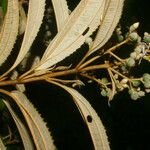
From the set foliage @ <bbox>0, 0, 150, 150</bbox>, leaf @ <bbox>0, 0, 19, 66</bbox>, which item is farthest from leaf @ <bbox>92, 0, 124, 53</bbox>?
leaf @ <bbox>0, 0, 19, 66</bbox>

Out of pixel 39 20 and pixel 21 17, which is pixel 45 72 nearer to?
pixel 39 20

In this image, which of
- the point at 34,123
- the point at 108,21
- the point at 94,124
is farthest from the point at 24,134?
the point at 108,21

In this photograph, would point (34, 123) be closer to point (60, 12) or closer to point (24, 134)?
point (24, 134)

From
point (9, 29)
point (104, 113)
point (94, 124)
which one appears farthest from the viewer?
point (104, 113)

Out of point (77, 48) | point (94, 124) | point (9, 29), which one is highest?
point (9, 29)

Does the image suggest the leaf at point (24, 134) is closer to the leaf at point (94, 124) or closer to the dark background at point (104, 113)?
the leaf at point (94, 124)

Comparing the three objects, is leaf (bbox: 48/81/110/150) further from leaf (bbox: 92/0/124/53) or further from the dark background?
the dark background
